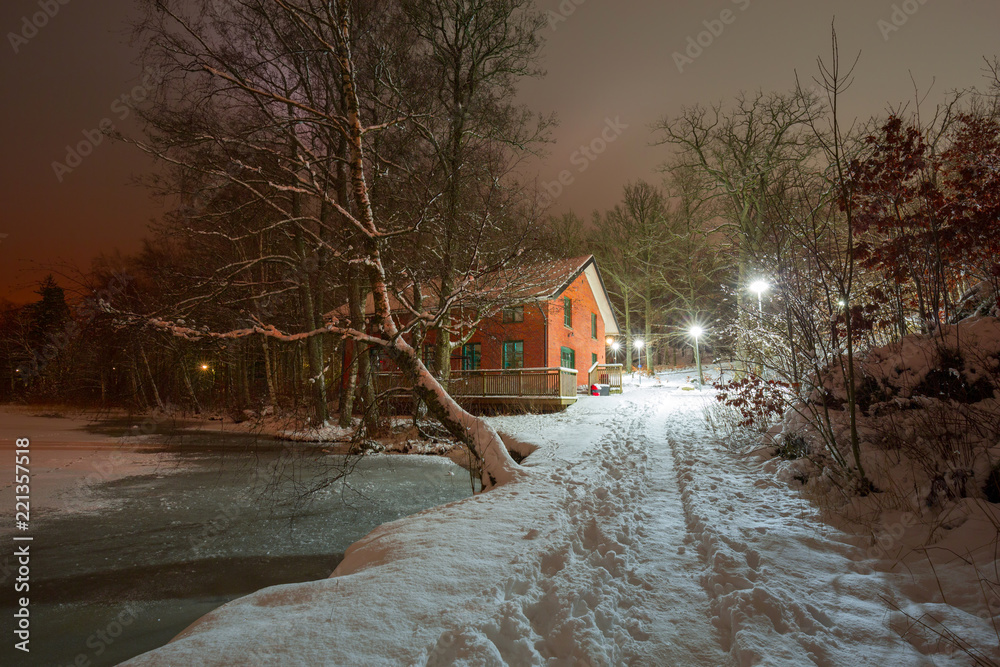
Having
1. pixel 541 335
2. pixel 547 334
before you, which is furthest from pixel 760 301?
pixel 541 335

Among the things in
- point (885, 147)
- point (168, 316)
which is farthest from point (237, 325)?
point (885, 147)

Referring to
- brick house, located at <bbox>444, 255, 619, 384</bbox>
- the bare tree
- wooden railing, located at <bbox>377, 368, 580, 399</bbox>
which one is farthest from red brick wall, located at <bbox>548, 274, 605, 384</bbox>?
the bare tree

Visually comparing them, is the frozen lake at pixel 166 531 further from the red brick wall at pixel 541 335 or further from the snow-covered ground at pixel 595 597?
the red brick wall at pixel 541 335

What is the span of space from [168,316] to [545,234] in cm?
786

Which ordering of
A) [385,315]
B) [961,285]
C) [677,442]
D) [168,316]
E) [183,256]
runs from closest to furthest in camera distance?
[961,285] → [168,316] → [385,315] → [677,442] → [183,256]

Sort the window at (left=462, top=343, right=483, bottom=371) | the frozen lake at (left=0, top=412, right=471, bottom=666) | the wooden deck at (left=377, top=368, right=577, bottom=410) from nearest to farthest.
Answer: the frozen lake at (left=0, top=412, right=471, bottom=666), the wooden deck at (left=377, top=368, right=577, bottom=410), the window at (left=462, top=343, right=483, bottom=371)

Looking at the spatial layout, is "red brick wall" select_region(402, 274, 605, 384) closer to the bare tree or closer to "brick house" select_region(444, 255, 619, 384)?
"brick house" select_region(444, 255, 619, 384)

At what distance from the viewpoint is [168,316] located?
6.04m

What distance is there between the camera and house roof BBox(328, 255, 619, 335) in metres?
9.93

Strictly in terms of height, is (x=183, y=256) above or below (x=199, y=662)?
above

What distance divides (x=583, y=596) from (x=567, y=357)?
18.1m

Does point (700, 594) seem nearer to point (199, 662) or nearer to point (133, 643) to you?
point (199, 662)

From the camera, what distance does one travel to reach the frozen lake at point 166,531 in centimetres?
372

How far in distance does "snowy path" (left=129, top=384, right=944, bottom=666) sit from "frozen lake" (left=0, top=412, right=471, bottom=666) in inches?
71.0
